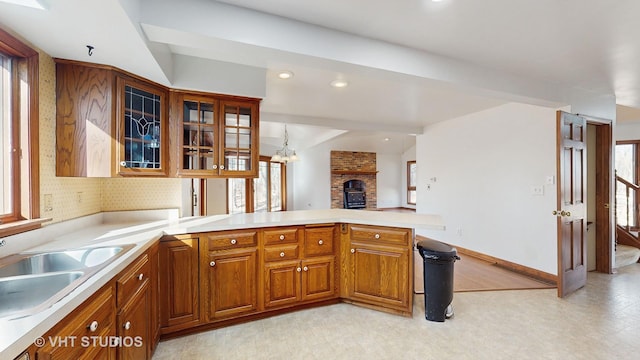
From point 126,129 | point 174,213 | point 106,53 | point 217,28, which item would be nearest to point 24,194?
point 126,129

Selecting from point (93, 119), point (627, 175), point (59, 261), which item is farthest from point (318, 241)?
point (627, 175)

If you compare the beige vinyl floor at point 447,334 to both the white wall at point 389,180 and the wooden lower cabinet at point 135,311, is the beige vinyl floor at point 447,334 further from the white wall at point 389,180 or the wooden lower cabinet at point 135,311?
the white wall at point 389,180

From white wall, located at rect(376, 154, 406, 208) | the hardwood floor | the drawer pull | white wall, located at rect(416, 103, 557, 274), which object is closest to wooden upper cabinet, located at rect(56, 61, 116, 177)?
the drawer pull

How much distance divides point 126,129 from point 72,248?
0.93 metres

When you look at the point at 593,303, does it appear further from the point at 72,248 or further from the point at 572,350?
the point at 72,248

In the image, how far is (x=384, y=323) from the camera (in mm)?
2439

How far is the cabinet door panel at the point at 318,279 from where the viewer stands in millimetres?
2609

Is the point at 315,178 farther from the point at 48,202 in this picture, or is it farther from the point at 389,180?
the point at 48,202

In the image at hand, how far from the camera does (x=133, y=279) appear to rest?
158 centimetres

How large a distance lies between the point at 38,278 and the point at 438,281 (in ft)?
8.73

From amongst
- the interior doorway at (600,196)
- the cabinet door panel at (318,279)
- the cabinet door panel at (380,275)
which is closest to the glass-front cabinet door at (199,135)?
the cabinet door panel at (318,279)

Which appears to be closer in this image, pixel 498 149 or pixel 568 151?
pixel 568 151

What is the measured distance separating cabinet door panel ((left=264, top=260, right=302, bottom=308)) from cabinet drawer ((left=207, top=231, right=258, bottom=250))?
0.90ft

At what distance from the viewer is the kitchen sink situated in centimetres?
119
